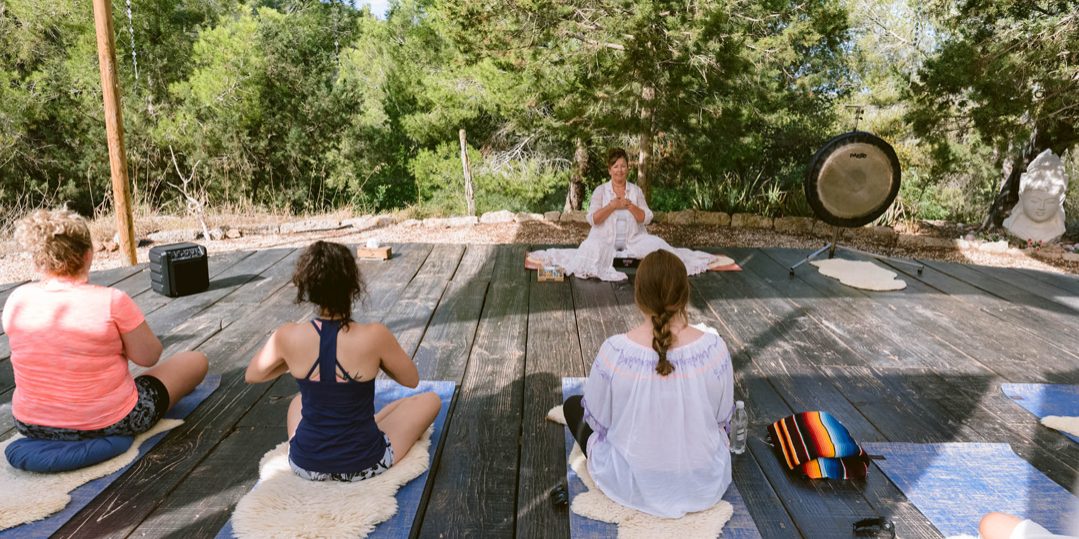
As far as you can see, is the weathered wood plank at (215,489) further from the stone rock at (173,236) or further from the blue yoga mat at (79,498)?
the stone rock at (173,236)

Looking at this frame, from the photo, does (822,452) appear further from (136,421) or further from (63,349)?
(63,349)

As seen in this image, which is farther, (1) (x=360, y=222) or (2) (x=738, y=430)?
(1) (x=360, y=222)

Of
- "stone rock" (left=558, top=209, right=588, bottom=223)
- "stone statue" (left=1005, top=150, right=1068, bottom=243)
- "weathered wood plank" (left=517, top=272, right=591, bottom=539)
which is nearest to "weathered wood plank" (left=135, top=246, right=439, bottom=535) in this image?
"weathered wood plank" (left=517, top=272, right=591, bottom=539)

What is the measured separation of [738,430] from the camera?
2006 mm

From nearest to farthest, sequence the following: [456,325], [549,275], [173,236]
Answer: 1. [456,325]
2. [549,275]
3. [173,236]

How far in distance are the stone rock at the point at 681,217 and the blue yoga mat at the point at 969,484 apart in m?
5.68

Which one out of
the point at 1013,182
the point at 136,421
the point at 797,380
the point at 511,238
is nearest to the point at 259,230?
the point at 511,238

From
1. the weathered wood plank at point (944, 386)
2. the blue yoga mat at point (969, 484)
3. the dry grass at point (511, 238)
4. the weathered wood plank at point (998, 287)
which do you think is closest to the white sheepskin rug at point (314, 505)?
the blue yoga mat at point (969, 484)

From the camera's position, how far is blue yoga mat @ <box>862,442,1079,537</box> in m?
1.75

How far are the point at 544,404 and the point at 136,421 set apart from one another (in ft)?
4.47

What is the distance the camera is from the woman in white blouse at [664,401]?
5.31 ft

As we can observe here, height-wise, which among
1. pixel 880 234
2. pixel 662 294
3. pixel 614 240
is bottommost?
pixel 880 234

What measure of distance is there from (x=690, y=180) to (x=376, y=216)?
174 inches

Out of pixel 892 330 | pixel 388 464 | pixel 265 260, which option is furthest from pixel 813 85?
pixel 388 464
